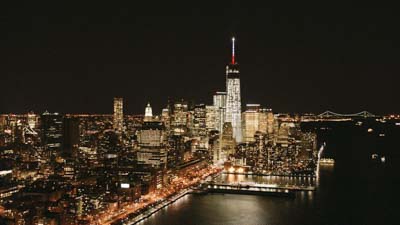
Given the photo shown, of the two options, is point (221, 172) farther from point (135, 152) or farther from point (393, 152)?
point (393, 152)

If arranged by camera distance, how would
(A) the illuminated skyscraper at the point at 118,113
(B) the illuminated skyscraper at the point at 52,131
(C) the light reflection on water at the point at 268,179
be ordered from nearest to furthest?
(C) the light reflection on water at the point at 268,179, (B) the illuminated skyscraper at the point at 52,131, (A) the illuminated skyscraper at the point at 118,113

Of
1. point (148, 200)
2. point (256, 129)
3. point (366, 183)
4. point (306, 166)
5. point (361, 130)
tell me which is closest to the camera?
point (148, 200)

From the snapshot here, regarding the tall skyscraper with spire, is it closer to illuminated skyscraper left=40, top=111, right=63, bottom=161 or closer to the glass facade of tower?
the glass facade of tower

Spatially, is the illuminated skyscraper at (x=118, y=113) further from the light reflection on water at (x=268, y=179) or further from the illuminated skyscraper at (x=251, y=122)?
the light reflection on water at (x=268, y=179)

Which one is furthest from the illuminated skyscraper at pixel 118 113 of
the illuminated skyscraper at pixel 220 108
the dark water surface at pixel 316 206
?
the dark water surface at pixel 316 206

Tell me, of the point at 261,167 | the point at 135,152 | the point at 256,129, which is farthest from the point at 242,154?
the point at 256,129

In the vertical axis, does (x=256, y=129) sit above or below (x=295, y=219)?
above
